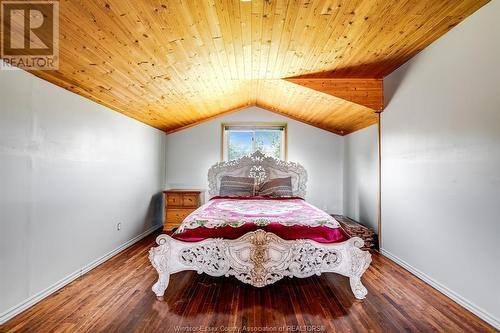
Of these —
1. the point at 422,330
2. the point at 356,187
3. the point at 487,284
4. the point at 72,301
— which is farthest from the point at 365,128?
the point at 72,301

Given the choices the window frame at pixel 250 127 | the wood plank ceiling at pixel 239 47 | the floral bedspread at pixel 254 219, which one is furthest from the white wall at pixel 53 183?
the window frame at pixel 250 127

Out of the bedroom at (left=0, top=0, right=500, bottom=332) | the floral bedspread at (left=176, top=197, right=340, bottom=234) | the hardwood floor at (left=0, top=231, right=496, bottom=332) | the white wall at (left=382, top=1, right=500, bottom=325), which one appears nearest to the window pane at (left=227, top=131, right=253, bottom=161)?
the bedroom at (left=0, top=0, right=500, bottom=332)

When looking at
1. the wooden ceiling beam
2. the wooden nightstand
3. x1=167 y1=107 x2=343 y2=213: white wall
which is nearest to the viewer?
the wooden ceiling beam

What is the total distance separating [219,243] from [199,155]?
10.5ft

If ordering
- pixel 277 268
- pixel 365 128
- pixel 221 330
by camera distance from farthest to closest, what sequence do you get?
pixel 365 128 < pixel 277 268 < pixel 221 330

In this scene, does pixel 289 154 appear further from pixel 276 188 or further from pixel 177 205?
pixel 177 205

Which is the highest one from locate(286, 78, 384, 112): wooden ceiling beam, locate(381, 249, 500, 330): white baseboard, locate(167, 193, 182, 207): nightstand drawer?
locate(286, 78, 384, 112): wooden ceiling beam

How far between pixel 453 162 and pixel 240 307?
231cm

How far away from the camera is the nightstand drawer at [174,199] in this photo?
462 cm

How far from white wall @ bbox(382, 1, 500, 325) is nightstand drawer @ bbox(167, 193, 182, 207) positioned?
3442 millimetres

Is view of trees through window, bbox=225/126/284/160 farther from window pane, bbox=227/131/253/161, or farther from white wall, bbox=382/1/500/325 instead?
white wall, bbox=382/1/500/325

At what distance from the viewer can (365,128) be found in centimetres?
427

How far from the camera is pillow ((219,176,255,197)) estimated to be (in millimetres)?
4418

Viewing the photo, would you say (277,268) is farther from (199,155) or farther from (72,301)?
(199,155)
